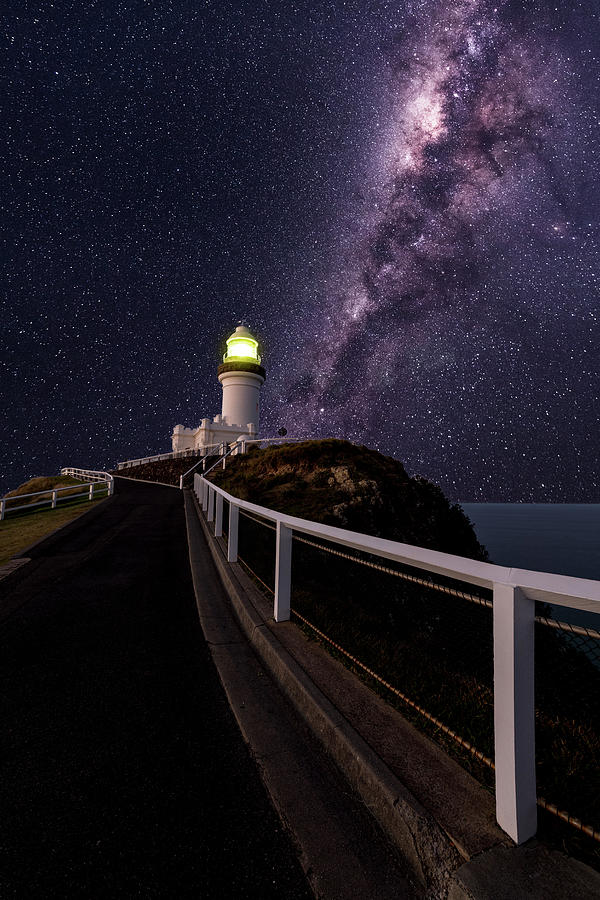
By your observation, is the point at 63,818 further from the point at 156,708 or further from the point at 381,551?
the point at 381,551

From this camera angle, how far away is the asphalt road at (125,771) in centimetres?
149

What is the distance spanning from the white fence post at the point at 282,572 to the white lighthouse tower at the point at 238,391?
37.2 m

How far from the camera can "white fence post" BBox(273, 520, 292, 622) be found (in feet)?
12.2

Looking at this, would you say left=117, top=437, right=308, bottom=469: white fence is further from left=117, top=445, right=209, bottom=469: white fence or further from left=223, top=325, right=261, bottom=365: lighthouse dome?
left=223, top=325, right=261, bottom=365: lighthouse dome

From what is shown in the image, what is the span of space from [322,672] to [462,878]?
149 cm

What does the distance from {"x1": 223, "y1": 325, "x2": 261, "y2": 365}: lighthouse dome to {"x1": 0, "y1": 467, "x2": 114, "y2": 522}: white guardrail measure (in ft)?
74.9

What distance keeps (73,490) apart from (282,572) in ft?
88.2

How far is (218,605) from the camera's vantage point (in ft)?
15.2

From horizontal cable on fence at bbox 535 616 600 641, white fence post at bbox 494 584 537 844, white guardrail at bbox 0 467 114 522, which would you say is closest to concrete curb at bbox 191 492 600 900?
white fence post at bbox 494 584 537 844

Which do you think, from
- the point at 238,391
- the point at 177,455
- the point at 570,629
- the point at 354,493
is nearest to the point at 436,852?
the point at 570,629

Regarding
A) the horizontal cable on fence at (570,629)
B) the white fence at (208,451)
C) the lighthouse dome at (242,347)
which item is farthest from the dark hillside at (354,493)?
the lighthouse dome at (242,347)

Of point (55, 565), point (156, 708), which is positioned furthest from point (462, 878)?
point (55, 565)

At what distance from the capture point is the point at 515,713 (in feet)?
5.00

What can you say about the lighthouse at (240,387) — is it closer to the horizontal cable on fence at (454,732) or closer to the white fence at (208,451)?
the white fence at (208,451)
